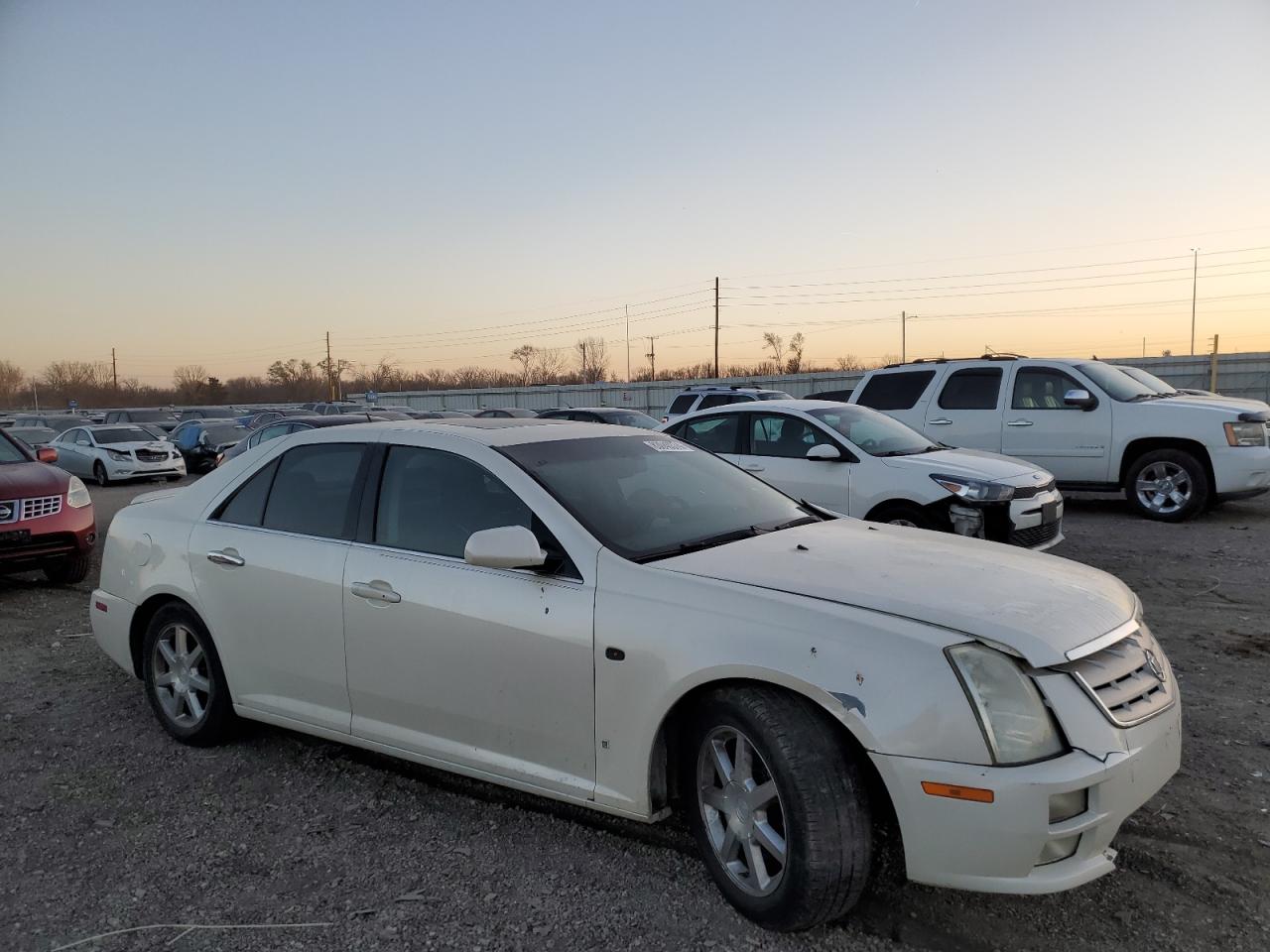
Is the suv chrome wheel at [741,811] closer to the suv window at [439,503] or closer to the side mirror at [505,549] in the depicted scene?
the side mirror at [505,549]

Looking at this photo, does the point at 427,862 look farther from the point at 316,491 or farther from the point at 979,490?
the point at 979,490

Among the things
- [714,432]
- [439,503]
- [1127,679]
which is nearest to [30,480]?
[714,432]

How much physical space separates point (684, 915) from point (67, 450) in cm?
2370

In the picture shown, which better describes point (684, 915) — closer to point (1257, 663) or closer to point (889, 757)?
point (889, 757)

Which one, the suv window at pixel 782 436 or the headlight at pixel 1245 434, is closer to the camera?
the suv window at pixel 782 436

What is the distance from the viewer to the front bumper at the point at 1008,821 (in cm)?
241

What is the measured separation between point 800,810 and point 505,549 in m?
1.28

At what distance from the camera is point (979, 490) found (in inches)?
283

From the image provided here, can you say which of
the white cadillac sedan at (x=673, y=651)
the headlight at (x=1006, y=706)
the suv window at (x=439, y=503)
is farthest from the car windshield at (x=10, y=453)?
the headlight at (x=1006, y=706)

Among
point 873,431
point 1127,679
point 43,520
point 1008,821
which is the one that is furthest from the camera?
point 873,431

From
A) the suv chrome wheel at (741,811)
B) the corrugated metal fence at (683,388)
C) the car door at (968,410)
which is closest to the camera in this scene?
the suv chrome wheel at (741,811)

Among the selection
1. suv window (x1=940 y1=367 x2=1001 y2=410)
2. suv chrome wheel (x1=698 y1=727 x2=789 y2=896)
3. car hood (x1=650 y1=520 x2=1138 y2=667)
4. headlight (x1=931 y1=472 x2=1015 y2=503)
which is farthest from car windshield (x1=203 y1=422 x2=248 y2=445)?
suv chrome wheel (x1=698 y1=727 x2=789 y2=896)

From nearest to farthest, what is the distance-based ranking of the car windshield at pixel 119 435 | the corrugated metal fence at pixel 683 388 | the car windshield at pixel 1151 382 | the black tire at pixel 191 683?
the black tire at pixel 191 683, the car windshield at pixel 1151 382, the car windshield at pixel 119 435, the corrugated metal fence at pixel 683 388

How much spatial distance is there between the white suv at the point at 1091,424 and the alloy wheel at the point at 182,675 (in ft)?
30.6
